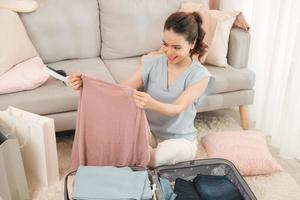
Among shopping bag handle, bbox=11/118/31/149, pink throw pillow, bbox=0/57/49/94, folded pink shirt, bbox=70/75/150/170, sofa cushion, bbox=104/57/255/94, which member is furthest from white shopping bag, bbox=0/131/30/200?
sofa cushion, bbox=104/57/255/94

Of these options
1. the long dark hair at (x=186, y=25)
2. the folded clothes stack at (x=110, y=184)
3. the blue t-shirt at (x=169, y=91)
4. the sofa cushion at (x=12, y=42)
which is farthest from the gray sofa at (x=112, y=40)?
the folded clothes stack at (x=110, y=184)

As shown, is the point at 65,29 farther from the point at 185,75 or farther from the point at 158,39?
the point at 185,75

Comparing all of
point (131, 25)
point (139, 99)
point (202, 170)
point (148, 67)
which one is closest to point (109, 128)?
point (139, 99)

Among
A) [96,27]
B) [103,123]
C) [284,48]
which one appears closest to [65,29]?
[96,27]

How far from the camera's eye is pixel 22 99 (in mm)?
1822

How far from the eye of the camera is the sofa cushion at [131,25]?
7.48 ft

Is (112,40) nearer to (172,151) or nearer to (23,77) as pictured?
(23,77)

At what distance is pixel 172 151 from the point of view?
1.71 metres

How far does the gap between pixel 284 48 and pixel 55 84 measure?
1.27m

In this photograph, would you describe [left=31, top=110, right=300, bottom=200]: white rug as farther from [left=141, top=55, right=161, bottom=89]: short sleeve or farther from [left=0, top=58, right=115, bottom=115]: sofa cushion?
[left=141, top=55, right=161, bottom=89]: short sleeve

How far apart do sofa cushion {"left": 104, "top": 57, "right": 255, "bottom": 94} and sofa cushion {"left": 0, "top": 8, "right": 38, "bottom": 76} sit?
0.46 meters

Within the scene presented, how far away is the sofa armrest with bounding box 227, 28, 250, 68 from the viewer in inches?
87.9

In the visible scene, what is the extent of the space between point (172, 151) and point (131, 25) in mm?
919

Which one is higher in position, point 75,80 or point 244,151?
point 75,80
